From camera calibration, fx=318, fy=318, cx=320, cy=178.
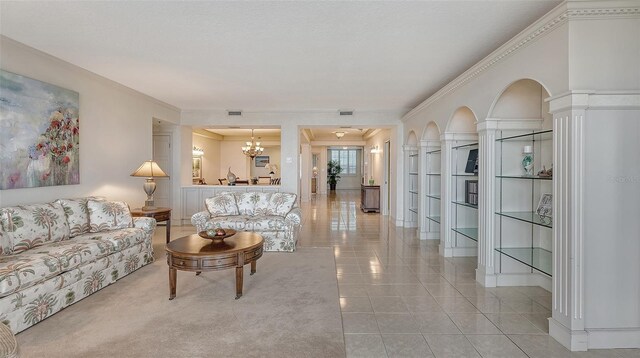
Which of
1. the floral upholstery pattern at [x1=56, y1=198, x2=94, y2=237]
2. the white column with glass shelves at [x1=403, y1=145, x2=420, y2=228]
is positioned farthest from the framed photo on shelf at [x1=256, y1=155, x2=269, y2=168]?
the floral upholstery pattern at [x1=56, y1=198, x2=94, y2=237]

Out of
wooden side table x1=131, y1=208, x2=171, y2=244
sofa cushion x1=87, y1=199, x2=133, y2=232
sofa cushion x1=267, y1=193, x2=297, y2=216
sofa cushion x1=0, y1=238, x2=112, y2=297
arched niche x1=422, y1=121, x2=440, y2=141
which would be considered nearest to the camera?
sofa cushion x1=0, y1=238, x2=112, y2=297

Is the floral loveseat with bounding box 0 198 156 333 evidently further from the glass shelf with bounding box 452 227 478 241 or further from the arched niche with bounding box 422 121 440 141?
the arched niche with bounding box 422 121 440 141

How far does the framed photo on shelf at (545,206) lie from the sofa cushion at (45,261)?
15.1 ft

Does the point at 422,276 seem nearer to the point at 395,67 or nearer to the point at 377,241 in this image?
the point at 377,241

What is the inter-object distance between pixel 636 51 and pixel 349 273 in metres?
3.31

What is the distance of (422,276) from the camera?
12.8 feet

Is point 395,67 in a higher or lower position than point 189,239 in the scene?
higher

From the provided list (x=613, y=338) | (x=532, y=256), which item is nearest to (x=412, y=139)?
(x=532, y=256)

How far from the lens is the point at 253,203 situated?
18.3ft

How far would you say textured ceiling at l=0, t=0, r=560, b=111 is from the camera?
270cm

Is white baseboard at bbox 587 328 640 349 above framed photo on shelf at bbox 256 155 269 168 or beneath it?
beneath

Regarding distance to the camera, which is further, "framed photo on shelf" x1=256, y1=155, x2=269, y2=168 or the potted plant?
the potted plant

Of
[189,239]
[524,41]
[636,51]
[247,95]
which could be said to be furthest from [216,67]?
[636,51]

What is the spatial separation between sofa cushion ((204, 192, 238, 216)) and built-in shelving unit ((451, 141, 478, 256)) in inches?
139
